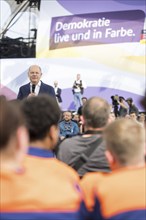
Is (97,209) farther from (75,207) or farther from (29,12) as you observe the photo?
(29,12)

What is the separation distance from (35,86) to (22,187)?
130 inches

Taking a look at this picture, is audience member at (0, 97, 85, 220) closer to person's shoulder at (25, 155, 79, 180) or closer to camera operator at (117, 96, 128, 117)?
person's shoulder at (25, 155, 79, 180)

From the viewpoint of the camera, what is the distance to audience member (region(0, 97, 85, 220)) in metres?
1.17

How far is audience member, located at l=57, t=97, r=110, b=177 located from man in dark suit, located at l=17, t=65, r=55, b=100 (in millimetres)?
1976

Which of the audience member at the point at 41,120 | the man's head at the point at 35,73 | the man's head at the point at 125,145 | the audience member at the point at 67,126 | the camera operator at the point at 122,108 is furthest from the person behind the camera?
the camera operator at the point at 122,108

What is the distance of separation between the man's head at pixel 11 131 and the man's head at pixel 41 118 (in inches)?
18.9

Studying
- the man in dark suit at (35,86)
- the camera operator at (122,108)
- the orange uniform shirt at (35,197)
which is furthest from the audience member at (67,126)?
the orange uniform shirt at (35,197)

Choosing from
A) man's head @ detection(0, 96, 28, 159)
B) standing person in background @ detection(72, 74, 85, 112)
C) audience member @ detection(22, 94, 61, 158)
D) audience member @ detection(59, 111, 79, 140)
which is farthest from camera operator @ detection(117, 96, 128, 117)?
man's head @ detection(0, 96, 28, 159)

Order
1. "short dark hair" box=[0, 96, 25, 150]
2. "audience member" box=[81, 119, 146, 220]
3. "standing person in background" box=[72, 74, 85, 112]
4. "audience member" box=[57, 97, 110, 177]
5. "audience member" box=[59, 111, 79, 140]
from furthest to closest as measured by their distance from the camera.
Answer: "standing person in background" box=[72, 74, 85, 112] < "audience member" box=[59, 111, 79, 140] < "audience member" box=[57, 97, 110, 177] < "audience member" box=[81, 119, 146, 220] < "short dark hair" box=[0, 96, 25, 150]

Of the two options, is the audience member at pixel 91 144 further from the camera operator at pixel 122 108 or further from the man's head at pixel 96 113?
the camera operator at pixel 122 108

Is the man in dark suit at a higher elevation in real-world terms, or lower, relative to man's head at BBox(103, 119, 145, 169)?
higher

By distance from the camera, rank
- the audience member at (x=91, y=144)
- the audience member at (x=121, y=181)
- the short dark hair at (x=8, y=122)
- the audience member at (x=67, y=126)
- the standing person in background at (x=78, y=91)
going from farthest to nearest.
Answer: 1. the standing person in background at (x=78, y=91)
2. the audience member at (x=67, y=126)
3. the audience member at (x=91, y=144)
4. the audience member at (x=121, y=181)
5. the short dark hair at (x=8, y=122)

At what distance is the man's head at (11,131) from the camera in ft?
3.76

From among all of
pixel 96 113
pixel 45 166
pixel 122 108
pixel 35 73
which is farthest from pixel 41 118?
pixel 122 108
